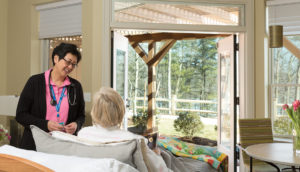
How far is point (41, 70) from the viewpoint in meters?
4.82

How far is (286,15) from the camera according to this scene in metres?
4.20

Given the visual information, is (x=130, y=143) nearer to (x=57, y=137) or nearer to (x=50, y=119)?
(x=57, y=137)

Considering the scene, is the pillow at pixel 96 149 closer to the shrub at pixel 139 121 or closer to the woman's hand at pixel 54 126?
the woman's hand at pixel 54 126

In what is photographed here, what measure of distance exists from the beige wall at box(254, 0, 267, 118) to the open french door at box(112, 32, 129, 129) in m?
1.93

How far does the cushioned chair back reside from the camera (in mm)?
3653

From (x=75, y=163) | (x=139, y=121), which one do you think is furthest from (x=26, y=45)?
(x=75, y=163)

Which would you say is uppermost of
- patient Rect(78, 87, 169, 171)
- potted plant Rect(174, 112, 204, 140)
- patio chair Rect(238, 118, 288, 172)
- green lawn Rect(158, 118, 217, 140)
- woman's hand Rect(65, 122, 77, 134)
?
patient Rect(78, 87, 169, 171)

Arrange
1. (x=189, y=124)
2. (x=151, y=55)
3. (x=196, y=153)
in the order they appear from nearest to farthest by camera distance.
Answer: (x=196, y=153) < (x=189, y=124) < (x=151, y=55)

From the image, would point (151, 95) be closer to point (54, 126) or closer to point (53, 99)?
point (53, 99)

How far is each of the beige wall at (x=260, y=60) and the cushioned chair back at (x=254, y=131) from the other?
22.1 inches

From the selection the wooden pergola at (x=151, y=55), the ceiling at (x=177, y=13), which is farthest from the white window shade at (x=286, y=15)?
the wooden pergola at (x=151, y=55)

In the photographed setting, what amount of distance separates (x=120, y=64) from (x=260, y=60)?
6.68 ft

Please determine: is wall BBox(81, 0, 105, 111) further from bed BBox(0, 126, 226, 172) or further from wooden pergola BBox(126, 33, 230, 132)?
wooden pergola BBox(126, 33, 230, 132)

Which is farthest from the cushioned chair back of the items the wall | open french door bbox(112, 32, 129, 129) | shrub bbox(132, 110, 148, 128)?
shrub bbox(132, 110, 148, 128)
